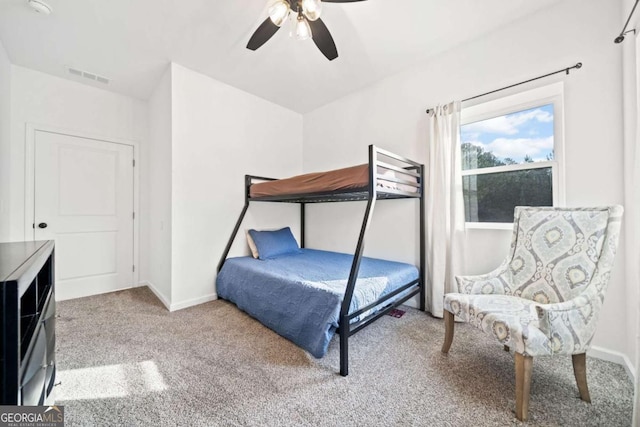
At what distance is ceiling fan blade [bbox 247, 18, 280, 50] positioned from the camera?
1773 mm

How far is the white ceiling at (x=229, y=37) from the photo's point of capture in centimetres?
194

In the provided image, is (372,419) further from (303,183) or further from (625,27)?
(625,27)

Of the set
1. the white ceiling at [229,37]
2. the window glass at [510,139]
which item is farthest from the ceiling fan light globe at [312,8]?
the window glass at [510,139]

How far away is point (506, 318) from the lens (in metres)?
1.35

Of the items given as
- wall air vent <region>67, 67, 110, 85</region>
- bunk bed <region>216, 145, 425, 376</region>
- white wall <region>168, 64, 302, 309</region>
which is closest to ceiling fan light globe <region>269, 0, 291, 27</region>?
bunk bed <region>216, 145, 425, 376</region>

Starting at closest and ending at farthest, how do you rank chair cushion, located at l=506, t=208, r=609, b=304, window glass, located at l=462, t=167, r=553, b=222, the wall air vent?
chair cushion, located at l=506, t=208, r=609, b=304 < window glass, located at l=462, t=167, r=553, b=222 < the wall air vent

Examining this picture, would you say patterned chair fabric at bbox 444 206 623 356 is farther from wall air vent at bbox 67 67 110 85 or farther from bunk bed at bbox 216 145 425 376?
wall air vent at bbox 67 67 110 85

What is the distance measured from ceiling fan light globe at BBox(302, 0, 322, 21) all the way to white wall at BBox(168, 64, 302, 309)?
1763 millimetres

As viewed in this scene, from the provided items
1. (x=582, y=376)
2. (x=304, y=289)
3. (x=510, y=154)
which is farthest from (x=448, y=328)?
(x=510, y=154)

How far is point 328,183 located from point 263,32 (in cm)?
125

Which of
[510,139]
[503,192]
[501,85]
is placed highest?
[501,85]

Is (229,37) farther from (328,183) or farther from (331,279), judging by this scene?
(331,279)

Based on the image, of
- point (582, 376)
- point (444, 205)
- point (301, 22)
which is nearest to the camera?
point (582, 376)

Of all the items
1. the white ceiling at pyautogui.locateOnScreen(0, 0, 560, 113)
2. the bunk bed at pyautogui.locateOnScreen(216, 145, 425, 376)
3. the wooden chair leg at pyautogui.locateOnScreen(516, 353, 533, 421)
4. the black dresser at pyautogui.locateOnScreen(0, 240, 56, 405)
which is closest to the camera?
the black dresser at pyautogui.locateOnScreen(0, 240, 56, 405)
